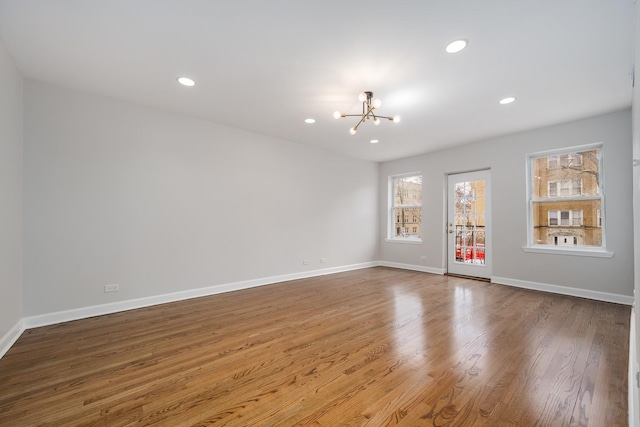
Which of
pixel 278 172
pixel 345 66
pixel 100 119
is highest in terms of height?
pixel 345 66

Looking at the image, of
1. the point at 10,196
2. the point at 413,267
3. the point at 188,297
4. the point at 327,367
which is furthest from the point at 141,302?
the point at 413,267

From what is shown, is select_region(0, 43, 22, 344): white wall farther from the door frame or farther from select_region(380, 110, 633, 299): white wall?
the door frame

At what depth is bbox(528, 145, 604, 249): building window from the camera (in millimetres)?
4020

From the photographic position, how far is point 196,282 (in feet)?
13.2

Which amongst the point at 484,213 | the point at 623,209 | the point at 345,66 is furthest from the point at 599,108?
the point at 345,66

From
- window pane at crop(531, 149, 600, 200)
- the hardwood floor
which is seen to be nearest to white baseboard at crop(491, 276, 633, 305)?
the hardwood floor

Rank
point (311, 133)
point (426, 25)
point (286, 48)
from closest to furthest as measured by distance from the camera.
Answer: point (426, 25), point (286, 48), point (311, 133)

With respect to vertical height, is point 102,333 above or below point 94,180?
below

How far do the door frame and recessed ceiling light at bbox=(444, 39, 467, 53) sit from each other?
11.2 ft

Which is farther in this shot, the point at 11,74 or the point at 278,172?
the point at 278,172

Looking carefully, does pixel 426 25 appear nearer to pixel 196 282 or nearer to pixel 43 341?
pixel 196 282

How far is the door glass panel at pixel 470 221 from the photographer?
17.4 ft

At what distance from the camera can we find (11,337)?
2520 mm

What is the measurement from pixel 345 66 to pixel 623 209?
4.24 metres
